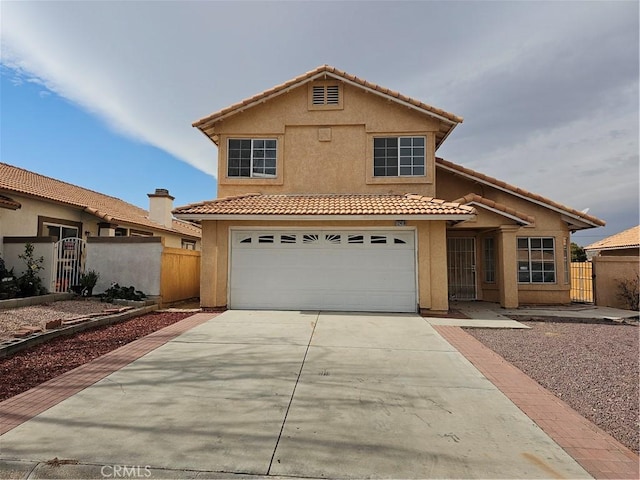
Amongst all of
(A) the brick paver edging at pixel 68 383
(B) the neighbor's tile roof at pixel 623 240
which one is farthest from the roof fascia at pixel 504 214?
(B) the neighbor's tile roof at pixel 623 240

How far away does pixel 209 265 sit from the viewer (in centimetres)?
1152

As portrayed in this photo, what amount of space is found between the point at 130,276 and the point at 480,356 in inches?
403

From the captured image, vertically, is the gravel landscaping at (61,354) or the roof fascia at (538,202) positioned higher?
the roof fascia at (538,202)

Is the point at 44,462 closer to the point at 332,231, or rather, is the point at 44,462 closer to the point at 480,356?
the point at 480,356

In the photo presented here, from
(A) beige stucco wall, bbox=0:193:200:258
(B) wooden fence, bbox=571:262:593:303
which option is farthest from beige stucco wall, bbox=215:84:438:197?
(B) wooden fence, bbox=571:262:593:303

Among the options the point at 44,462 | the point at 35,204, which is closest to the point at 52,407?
the point at 44,462

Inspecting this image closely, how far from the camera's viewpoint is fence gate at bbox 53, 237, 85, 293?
11684 millimetres

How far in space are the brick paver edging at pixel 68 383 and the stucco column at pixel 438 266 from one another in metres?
→ 7.26

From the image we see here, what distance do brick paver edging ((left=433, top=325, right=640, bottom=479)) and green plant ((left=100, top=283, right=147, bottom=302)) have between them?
375 inches

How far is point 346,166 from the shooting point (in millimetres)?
12992

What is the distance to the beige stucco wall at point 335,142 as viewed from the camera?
42.4ft

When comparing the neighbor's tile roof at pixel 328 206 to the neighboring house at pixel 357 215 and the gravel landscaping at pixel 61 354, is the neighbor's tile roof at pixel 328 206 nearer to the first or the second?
the neighboring house at pixel 357 215

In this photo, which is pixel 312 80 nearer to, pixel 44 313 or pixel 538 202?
pixel 538 202

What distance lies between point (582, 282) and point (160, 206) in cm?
2159
